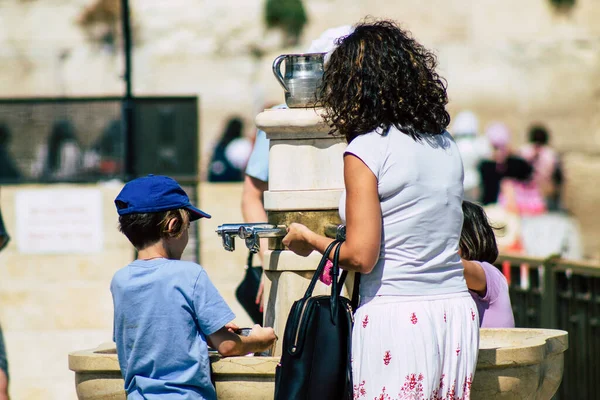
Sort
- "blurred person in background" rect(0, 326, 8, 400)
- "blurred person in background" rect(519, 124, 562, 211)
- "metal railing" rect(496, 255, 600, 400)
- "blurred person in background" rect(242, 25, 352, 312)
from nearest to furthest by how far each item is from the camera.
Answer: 1. "blurred person in background" rect(242, 25, 352, 312)
2. "blurred person in background" rect(0, 326, 8, 400)
3. "metal railing" rect(496, 255, 600, 400)
4. "blurred person in background" rect(519, 124, 562, 211)

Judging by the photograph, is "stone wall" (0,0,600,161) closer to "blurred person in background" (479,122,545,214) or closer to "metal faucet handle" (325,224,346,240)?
"blurred person in background" (479,122,545,214)

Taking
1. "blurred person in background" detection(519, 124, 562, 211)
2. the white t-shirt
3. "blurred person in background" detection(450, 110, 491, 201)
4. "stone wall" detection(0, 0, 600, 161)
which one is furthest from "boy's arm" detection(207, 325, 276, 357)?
"stone wall" detection(0, 0, 600, 161)

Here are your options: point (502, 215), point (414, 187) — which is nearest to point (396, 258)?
point (414, 187)

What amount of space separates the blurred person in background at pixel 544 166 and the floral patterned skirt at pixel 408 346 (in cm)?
1007

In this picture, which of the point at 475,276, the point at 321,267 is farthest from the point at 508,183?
the point at 321,267

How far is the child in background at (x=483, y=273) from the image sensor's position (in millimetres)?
4293

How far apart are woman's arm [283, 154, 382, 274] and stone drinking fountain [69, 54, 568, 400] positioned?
62cm

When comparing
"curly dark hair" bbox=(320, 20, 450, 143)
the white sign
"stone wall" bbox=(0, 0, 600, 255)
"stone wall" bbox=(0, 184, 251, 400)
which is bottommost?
"stone wall" bbox=(0, 184, 251, 400)

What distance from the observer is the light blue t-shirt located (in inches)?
140

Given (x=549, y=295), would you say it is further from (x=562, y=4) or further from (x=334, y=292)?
(x=562, y=4)

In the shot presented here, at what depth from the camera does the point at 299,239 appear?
11.7ft

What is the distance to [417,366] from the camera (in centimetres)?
336

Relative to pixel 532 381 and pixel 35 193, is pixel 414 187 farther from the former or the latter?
pixel 35 193

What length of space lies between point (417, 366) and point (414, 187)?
539 millimetres
